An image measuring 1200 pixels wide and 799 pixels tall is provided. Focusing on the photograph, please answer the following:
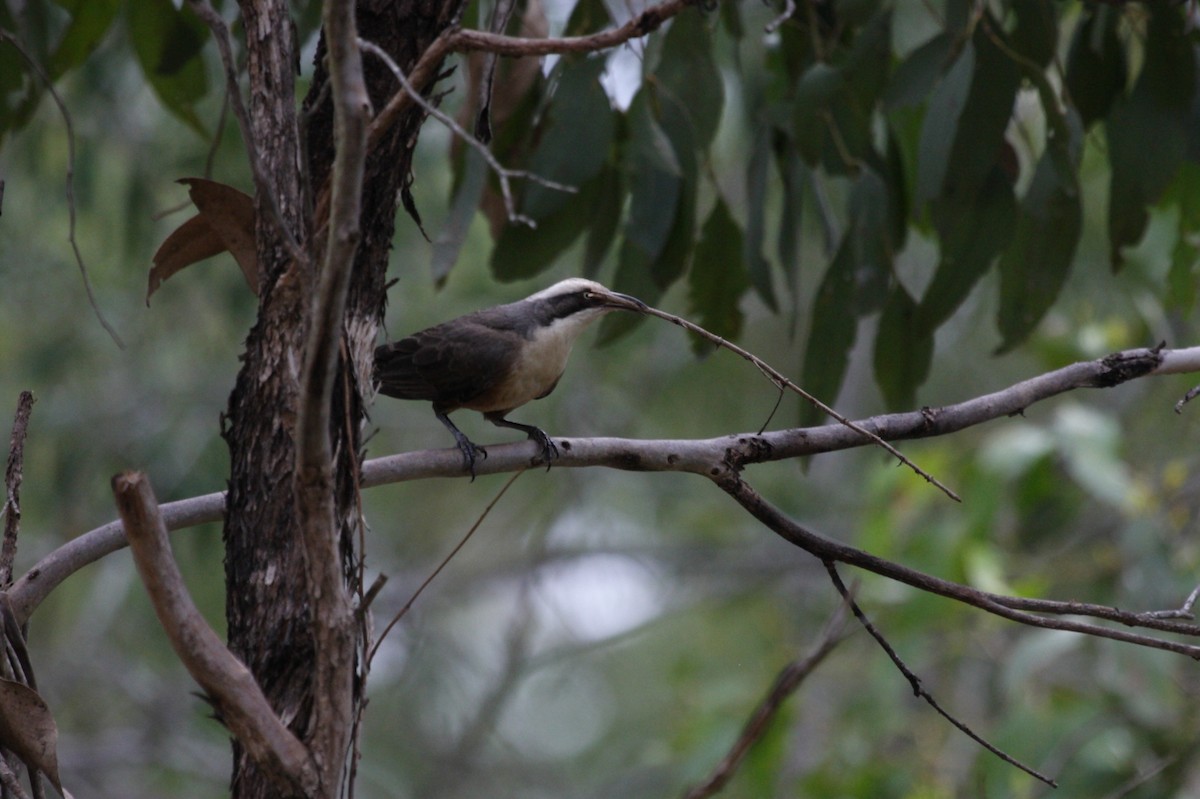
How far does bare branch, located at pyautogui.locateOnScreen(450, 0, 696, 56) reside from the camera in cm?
161

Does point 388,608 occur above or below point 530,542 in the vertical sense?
below

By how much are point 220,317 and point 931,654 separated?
5.03 metres

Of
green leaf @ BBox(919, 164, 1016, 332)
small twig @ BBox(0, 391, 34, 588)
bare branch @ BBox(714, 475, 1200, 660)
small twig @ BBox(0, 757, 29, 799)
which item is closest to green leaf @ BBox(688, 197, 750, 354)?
green leaf @ BBox(919, 164, 1016, 332)

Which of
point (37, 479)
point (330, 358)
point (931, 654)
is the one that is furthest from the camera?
point (37, 479)

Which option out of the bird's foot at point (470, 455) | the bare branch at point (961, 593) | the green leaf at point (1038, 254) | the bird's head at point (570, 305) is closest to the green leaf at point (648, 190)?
the bird's head at point (570, 305)

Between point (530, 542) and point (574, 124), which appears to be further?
point (530, 542)

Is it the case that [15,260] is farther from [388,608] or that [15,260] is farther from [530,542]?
[530,542]

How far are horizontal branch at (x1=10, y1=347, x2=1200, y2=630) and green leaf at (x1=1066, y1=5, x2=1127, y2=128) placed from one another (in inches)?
65.6

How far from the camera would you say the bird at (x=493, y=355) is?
3301mm

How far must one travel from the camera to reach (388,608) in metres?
9.23

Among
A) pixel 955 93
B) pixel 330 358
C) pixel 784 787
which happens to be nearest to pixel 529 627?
pixel 784 787

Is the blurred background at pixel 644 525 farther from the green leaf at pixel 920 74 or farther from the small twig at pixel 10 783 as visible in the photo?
the small twig at pixel 10 783

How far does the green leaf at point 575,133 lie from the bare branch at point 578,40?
1617 millimetres

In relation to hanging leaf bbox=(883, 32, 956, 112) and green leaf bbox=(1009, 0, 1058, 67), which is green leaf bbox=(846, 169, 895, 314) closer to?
hanging leaf bbox=(883, 32, 956, 112)
